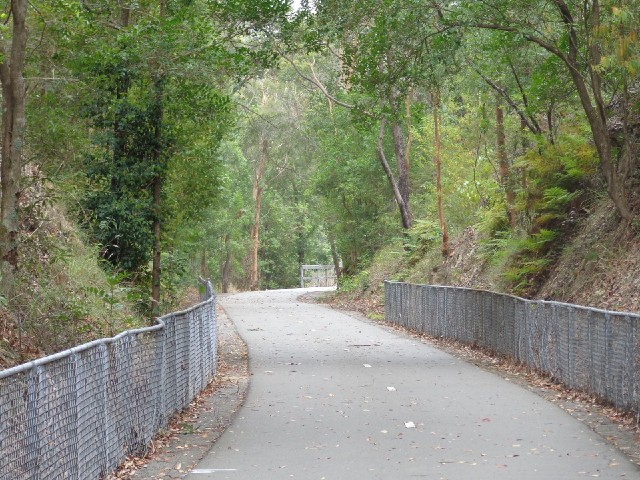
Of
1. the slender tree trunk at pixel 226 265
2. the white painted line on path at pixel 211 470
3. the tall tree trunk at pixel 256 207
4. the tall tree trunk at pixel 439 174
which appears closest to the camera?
the white painted line on path at pixel 211 470

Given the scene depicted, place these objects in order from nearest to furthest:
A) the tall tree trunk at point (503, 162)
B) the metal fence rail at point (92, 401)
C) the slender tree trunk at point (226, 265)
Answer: the metal fence rail at point (92, 401) → the tall tree trunk at point (503, 162) → the slender tree trunk at point (226, 265)

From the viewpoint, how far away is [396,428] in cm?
1144

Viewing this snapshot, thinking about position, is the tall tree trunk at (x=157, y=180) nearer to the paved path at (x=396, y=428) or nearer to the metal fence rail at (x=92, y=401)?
the paved path at (x=396, y=428)

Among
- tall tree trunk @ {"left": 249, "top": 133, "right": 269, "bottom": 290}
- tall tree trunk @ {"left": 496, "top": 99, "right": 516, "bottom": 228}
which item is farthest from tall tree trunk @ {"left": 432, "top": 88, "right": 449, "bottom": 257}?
tall tree trunk @ {"left": 249, "top": 133, "right": 269, "bottom": 290}

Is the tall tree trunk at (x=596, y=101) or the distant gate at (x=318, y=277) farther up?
the tall tree trunk at (x=596, y=101)

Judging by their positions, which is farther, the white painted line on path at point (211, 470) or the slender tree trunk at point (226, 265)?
the slender tree trunk at point (226, 265)

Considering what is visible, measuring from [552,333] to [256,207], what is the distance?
179ft

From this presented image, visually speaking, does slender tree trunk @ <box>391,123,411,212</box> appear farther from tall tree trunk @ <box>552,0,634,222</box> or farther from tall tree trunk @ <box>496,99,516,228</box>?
tall tree trunk @ <box>552,0,634,222</box>

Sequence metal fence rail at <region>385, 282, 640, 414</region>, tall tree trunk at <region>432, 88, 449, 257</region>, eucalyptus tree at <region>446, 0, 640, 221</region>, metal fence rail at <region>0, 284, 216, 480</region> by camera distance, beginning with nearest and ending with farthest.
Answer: metal fence rail at <region>0, 284, 216, 480</region>
metal fence rail at <region>385, 282, 640, 414</region>
eucalyptus tree at <region>446, 0, 640, 221</region>
tall tree trunk at <region>432, 88, 449, 257</region>

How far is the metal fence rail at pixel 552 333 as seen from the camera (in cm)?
1202

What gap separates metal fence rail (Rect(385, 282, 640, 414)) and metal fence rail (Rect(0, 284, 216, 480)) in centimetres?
541

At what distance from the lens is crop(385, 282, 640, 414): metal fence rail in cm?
1202

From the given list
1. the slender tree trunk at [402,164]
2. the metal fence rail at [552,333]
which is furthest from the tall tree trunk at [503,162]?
the slender tree trunk at [402,164]

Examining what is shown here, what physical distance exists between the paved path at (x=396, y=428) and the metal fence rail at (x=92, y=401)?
32.2 inches
